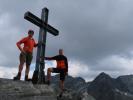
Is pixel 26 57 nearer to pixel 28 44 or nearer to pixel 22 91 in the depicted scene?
pixel 28 44

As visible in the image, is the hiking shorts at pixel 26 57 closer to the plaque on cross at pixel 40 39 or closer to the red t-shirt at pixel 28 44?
the red t-shirt at pixel 28 44

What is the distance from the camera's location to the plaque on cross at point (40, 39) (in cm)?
1512

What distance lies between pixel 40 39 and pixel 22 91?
12.4 feet

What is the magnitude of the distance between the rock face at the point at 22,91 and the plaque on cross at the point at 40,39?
1081 millimetres

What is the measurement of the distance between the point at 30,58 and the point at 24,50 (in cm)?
40

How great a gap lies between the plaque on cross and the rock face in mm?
1081

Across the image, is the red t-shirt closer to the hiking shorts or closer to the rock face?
the hiking shorts

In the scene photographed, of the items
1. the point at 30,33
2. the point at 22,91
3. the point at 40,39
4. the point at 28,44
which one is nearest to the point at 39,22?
the point at 40,39

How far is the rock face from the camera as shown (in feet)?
39.6

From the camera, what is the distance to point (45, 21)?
16328 mm

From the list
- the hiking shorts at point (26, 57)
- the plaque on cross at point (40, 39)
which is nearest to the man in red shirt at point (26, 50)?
the hiking shorts at point (26, 57)

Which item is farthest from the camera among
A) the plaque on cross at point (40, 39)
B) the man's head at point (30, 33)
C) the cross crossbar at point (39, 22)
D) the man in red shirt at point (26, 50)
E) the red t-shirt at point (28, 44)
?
the plaque on cross at point (40, 39)

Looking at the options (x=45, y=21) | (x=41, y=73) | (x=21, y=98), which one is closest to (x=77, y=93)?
(x=41, y=73)

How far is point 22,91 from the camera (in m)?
12.6
